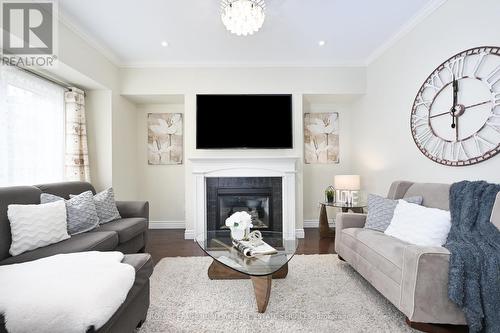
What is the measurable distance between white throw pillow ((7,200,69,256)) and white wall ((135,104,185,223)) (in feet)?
6.93

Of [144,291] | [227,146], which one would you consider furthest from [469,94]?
[144,291]

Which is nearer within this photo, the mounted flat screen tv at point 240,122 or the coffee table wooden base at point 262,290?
the coffee table wooden base at point 262,290

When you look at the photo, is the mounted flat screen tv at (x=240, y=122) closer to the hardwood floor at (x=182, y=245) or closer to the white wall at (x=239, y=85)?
→ the white wall at (x=239, y=85)

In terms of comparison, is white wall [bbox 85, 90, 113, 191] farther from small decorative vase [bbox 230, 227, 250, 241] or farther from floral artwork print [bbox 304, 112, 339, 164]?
floral artwork print [bbox 304, 112, 339, 164]

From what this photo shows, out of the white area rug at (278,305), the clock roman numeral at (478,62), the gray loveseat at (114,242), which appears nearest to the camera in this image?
the gray loveseat at (114,242)

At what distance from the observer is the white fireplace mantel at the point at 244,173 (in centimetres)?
363

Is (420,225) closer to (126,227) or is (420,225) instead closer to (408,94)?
(408,94)

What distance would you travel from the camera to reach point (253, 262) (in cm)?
188

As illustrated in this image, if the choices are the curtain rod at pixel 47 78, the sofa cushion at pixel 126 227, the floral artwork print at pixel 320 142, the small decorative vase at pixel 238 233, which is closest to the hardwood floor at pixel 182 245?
the sofa cushion at pixel 126 227

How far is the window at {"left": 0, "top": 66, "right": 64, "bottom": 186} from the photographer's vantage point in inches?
94.4

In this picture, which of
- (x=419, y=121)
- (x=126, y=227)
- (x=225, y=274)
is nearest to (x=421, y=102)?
(x=419, y=121)

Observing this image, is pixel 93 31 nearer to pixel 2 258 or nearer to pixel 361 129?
pixel 2 258

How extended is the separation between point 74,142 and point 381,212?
3.76 meters

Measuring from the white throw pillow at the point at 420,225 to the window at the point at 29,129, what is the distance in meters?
3.77
